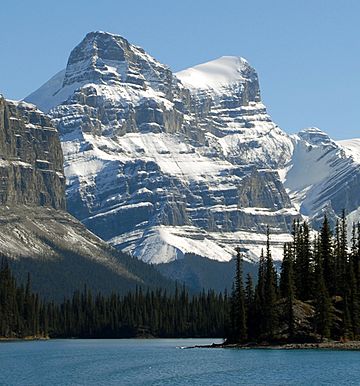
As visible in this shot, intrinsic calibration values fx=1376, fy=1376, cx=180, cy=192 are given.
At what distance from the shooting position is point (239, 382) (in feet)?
550

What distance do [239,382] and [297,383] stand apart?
7242 millimetres

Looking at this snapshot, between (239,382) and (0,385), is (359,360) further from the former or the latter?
Answer: (0,385)

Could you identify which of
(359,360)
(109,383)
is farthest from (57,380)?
(359,360)

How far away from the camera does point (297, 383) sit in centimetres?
16550

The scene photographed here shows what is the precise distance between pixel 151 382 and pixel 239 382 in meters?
11.4

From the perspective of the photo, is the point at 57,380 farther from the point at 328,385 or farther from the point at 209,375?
the point at 328,385

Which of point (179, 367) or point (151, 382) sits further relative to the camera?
point (179, 367)

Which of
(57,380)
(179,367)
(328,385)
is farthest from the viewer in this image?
(179,367)

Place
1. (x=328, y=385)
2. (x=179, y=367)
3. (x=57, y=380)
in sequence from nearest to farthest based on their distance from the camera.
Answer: (x=328, y=385)
(x=57, y=380)
(x=179, y=367)

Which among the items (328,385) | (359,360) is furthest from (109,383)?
(359,360)

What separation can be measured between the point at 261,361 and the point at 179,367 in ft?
40.3

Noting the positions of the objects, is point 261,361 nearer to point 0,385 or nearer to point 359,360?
point 359,360

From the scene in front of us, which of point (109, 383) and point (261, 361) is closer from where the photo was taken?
point (109, 383)

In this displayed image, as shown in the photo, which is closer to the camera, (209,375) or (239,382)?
(239,382)
